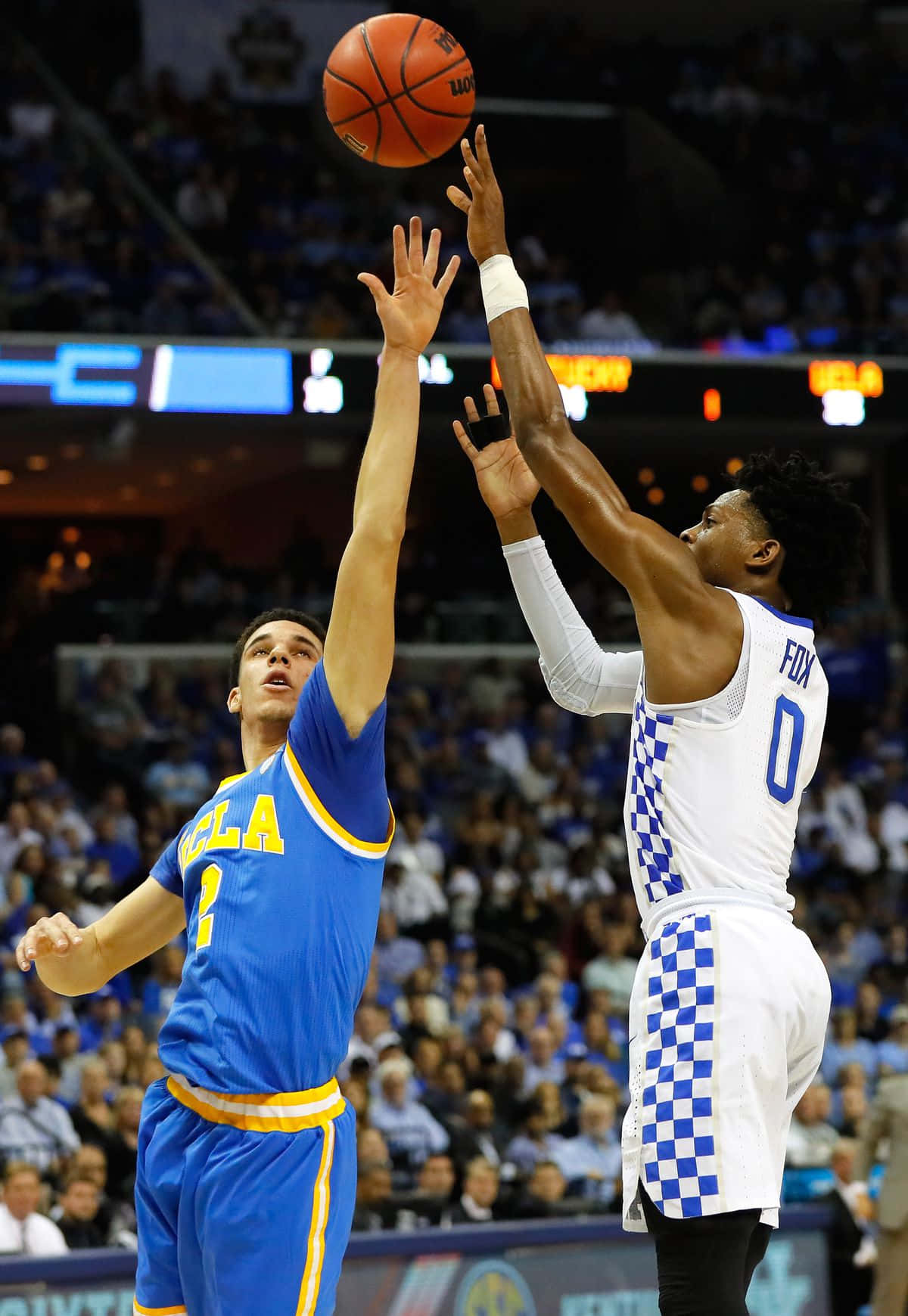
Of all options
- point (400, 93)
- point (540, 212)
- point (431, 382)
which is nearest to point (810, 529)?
point (400, 93)

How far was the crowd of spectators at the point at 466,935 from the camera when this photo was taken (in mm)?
10570

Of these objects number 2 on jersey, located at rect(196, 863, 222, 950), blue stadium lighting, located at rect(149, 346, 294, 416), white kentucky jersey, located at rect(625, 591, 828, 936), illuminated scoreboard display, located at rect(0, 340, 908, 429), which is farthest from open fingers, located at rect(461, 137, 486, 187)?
blue stadium lighting, located at rect(149, 346, 294, 416)

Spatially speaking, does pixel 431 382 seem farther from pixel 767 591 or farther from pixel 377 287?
pixel 377 287

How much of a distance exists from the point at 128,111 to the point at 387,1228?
14.0m

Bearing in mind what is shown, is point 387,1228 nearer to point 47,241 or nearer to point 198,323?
point 198,323

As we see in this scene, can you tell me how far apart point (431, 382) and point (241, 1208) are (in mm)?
12444

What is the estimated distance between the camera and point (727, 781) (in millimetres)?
3816

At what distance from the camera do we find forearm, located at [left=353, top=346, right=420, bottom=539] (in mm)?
3664

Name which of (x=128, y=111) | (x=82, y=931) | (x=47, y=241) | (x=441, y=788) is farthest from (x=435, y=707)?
(x=82, y=931)

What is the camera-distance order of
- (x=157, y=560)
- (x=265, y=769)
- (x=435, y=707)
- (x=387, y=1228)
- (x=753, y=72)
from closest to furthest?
(x=265, y=769) → (x=387, y=1228) → (x=435, y=707) → (x=157, y=560) → (x=753, y=72)

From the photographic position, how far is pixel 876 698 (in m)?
19.1

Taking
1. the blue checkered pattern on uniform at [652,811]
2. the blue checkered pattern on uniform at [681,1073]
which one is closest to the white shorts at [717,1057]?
the blue checkered pattern on uniform at [681,1073]

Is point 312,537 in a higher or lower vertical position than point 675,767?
higher

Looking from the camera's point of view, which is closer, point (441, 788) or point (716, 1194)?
point (716, 1194)
